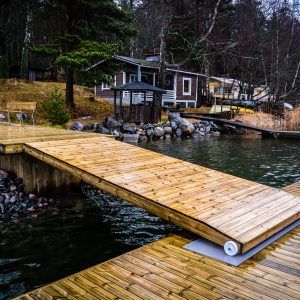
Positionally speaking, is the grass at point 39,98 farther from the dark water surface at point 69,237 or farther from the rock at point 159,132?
the dark water surface at point 69,237

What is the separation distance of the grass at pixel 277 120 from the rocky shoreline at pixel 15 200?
1914 centimetres

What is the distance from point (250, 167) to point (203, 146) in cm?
502

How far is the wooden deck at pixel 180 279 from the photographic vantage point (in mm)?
3176

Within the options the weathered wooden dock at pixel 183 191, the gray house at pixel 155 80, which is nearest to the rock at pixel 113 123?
the gray house at pixel 155 80

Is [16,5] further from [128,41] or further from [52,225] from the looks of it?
[52,225]

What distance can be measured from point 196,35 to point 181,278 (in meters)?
29.2

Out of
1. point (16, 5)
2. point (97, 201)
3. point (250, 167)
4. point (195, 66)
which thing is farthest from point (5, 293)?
point (195, 66)

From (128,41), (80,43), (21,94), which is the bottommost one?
(21,94)

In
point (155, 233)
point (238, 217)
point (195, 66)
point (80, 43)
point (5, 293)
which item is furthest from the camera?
point (195, 66)

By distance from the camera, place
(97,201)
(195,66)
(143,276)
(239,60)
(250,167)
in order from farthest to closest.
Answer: (195,66) → (239,60) → (250,167) → (97,201) → (143,276)

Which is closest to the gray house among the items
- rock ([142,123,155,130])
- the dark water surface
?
rock ([142,123,155,130])

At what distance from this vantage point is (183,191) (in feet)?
17.2

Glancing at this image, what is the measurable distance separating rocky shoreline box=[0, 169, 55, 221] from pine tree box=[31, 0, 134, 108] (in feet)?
31.8

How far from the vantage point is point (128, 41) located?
41.3 metres
